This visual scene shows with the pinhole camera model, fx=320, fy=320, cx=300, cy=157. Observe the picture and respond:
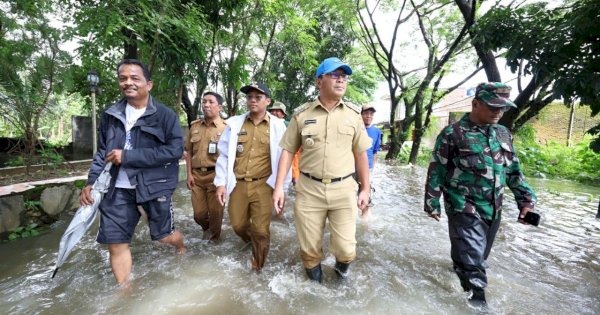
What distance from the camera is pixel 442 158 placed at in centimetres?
280

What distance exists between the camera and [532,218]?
8.63 ft

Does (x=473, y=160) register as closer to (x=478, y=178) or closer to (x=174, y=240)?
(x=478, y=178)

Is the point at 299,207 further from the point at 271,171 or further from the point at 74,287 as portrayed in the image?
the point at 74,287

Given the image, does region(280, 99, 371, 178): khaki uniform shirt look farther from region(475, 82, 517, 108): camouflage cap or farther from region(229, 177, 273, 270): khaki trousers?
region(475, 82, 517, 108): camouflage cap

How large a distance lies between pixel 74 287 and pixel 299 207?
2238 mm

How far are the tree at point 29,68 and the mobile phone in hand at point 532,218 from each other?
24.0ft

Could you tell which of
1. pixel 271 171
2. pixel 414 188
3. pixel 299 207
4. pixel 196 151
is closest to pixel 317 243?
pixel 299 207

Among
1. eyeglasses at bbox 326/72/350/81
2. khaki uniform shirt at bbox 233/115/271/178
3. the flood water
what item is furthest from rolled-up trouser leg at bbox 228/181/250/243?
eyeglasses at bbox 326/72/350/81

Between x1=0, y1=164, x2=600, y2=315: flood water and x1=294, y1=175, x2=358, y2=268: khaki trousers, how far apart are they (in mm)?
470

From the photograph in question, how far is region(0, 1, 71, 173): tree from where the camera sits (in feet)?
17.8

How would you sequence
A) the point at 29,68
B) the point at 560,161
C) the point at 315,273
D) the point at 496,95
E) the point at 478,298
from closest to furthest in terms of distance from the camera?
the point at 496,95 → the point at 478,298 → the point at 315,273 → the point at 29,68 → the point at 560,161

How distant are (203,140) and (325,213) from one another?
2102mm

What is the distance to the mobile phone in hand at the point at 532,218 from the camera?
8.47 ft

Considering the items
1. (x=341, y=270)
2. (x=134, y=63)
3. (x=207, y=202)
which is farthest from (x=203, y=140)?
(x=341, y=270)
